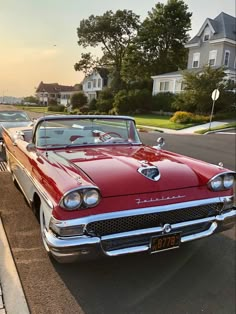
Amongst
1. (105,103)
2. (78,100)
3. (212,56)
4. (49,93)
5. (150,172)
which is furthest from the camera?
(78,100)

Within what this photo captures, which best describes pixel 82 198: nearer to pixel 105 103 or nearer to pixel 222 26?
pixel 222 26

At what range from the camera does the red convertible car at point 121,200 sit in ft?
8.18

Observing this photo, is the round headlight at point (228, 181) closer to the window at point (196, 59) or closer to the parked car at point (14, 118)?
the parked car at point (14, 118)

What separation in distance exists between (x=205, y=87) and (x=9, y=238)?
2297cm

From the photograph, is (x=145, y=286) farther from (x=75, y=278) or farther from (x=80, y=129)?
(x=80, y=129)

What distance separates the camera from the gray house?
100.0 ft

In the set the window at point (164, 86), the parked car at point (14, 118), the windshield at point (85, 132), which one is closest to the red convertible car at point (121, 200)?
the windshield at point (85, 132)

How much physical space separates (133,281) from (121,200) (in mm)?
940

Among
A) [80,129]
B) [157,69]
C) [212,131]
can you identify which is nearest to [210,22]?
[157,69]

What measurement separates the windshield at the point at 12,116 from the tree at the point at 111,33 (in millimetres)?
36945

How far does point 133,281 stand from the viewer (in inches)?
117

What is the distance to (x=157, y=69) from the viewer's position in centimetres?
4141

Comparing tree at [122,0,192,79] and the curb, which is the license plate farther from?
tree at [122,0,192,79]

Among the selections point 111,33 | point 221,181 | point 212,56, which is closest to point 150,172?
point 221,181
